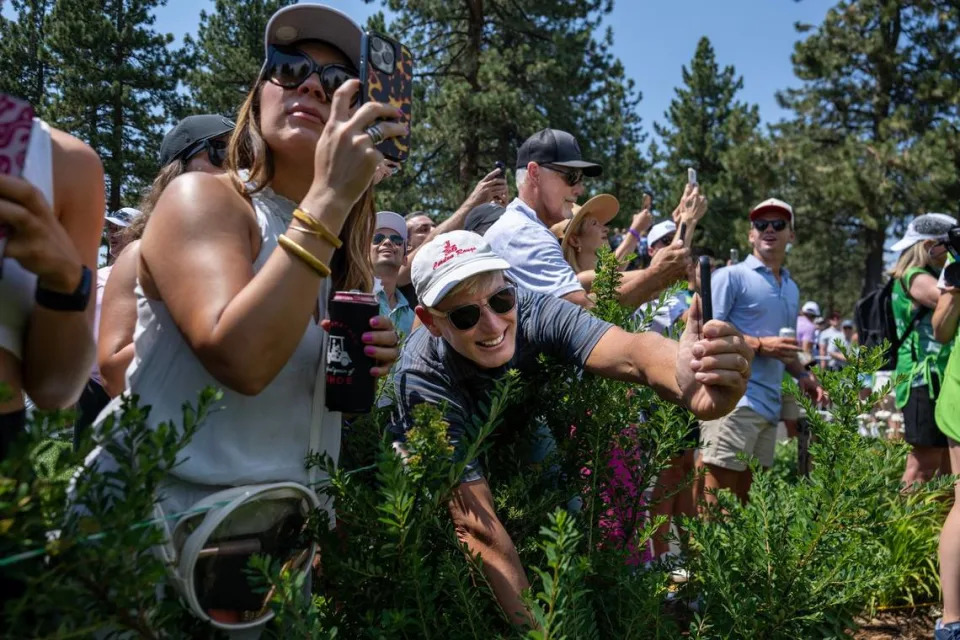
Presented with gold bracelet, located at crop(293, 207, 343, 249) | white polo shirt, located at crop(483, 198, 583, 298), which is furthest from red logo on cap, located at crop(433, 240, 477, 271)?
white polo shirt, located at crop(483, 198, 583, 298)

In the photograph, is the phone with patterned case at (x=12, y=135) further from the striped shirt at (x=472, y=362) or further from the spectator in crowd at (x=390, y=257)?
the spectator in crowd at (x=390, y=257)

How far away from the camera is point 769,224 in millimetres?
5703

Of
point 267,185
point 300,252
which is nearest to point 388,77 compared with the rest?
point 267,185

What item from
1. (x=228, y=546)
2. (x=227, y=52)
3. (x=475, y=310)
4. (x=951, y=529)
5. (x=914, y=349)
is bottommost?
(x=951, y=529)

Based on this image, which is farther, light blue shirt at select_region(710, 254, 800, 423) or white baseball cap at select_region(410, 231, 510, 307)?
light blue shirt at select_region(710, 254, 800, 423)

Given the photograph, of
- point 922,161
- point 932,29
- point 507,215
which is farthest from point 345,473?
point 932,29

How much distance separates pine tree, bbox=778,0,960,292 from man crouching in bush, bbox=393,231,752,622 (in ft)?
86.1

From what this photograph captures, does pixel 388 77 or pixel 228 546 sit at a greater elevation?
pixel 388 77

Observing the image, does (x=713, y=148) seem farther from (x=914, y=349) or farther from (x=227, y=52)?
(x=914, y=349)

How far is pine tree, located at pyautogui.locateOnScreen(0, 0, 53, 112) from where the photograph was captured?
1030 centimetres

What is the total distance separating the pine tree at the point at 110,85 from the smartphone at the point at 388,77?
9.32m

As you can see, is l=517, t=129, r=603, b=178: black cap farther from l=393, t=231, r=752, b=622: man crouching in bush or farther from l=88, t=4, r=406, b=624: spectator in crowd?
l=88, t=4, r=406, b=624: spectator in crowd

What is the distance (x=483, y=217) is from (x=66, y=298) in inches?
134

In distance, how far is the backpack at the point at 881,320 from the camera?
520 cm
